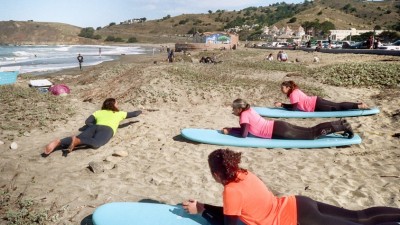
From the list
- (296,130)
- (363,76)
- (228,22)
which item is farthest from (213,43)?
(228,22)

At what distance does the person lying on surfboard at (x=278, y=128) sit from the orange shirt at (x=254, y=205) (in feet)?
10.7

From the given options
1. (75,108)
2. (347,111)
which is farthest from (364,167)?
(75,108)

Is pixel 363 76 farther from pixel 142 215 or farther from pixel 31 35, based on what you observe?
pixel 31 35

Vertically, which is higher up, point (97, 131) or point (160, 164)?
point (97, 131)

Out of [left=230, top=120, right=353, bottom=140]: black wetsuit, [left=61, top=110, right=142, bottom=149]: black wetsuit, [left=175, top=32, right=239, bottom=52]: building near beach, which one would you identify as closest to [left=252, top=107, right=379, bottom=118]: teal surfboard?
[left=230, top=120, right=353, bottom=140]: black wetsuit

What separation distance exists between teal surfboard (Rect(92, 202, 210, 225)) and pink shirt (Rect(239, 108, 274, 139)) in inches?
110

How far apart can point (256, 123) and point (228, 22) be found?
477 feet

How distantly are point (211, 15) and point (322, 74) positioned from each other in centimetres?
15724

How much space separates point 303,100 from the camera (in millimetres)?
9336

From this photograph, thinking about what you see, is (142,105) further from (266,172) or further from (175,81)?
(266,172)

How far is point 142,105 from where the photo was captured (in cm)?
1140

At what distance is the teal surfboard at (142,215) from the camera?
3.98 meters

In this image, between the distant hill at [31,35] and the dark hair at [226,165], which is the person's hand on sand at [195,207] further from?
the distant hill at [31,35]

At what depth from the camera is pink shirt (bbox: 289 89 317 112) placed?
9.14 m
